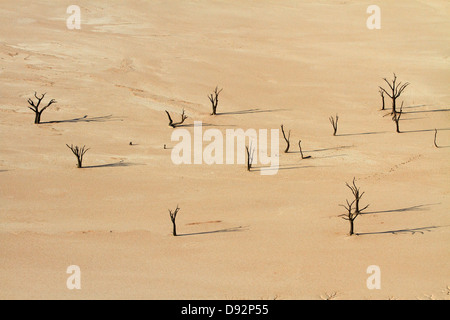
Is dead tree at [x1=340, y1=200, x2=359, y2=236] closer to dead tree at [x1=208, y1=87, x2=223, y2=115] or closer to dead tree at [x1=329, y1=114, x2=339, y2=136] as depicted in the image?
dead tree at [x1=329, y1=114, x2=339, y2=136]

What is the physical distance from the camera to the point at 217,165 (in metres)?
9.16

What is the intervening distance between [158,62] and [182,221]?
7.30 metres

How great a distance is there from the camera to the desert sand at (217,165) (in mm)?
6137

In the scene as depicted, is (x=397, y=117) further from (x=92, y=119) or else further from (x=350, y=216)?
(x=92, y=119)

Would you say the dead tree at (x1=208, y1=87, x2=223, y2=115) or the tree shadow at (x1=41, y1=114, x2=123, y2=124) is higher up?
the dead tree at (x1=208, y1=87, x2=223, y2=115)

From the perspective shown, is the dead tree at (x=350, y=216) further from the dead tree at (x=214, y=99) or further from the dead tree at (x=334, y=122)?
the dead tree at (x=214, y=99)

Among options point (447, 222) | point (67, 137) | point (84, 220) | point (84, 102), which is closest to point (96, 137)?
point (67, 137)

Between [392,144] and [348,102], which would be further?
[348,102]

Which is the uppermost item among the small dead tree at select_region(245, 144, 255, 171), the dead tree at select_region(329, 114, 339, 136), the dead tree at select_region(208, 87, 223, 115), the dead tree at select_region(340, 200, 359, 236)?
the dead tree at select_region(208, 87, 223, 115)

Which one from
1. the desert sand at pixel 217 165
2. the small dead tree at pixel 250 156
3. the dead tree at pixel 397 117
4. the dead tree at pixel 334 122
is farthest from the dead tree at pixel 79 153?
the dead tree at pixel 397 117

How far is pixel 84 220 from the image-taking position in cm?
736

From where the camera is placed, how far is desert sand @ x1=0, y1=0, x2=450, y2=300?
6.14m

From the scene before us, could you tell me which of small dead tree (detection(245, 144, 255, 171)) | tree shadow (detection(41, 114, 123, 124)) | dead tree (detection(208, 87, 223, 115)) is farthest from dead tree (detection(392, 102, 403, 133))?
tree shadow (detection(41, 114, 123, 124))

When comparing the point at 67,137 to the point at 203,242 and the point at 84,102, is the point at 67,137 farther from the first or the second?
the point at 203,242
